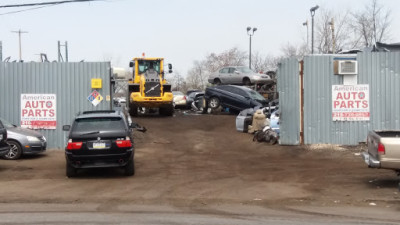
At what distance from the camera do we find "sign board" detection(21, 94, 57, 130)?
21.2 metres

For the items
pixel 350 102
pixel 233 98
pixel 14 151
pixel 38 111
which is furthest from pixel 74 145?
pixel 233 98

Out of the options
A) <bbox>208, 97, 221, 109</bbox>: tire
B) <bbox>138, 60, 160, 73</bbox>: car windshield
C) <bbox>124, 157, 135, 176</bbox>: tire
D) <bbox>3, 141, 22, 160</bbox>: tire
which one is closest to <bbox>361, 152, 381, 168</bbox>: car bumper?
<bbox>124, 157, 135, 176</bbox>: tire

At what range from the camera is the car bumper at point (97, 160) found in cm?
1383

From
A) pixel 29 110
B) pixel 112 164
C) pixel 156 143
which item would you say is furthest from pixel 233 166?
pixel 29 110

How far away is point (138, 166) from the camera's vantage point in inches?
652

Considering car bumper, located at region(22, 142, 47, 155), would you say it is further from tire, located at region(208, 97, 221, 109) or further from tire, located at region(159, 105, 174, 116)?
tire, located at region(208, 97, 221, 109)

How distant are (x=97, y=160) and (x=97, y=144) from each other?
16.8 inches

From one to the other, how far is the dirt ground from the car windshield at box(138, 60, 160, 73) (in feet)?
27.7

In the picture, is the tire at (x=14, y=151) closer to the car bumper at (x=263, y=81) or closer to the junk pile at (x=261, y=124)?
the junk pile at (x=261, y=124)

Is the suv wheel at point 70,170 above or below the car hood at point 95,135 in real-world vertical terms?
below

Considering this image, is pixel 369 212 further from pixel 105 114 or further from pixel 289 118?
pixel 289 118

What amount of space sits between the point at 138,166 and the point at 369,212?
27.1 feet

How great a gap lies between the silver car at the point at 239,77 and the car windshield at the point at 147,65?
815 centimetres

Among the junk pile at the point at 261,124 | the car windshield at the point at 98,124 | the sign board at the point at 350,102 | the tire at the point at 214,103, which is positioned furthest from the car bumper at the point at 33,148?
the tire at the point at 214,103
